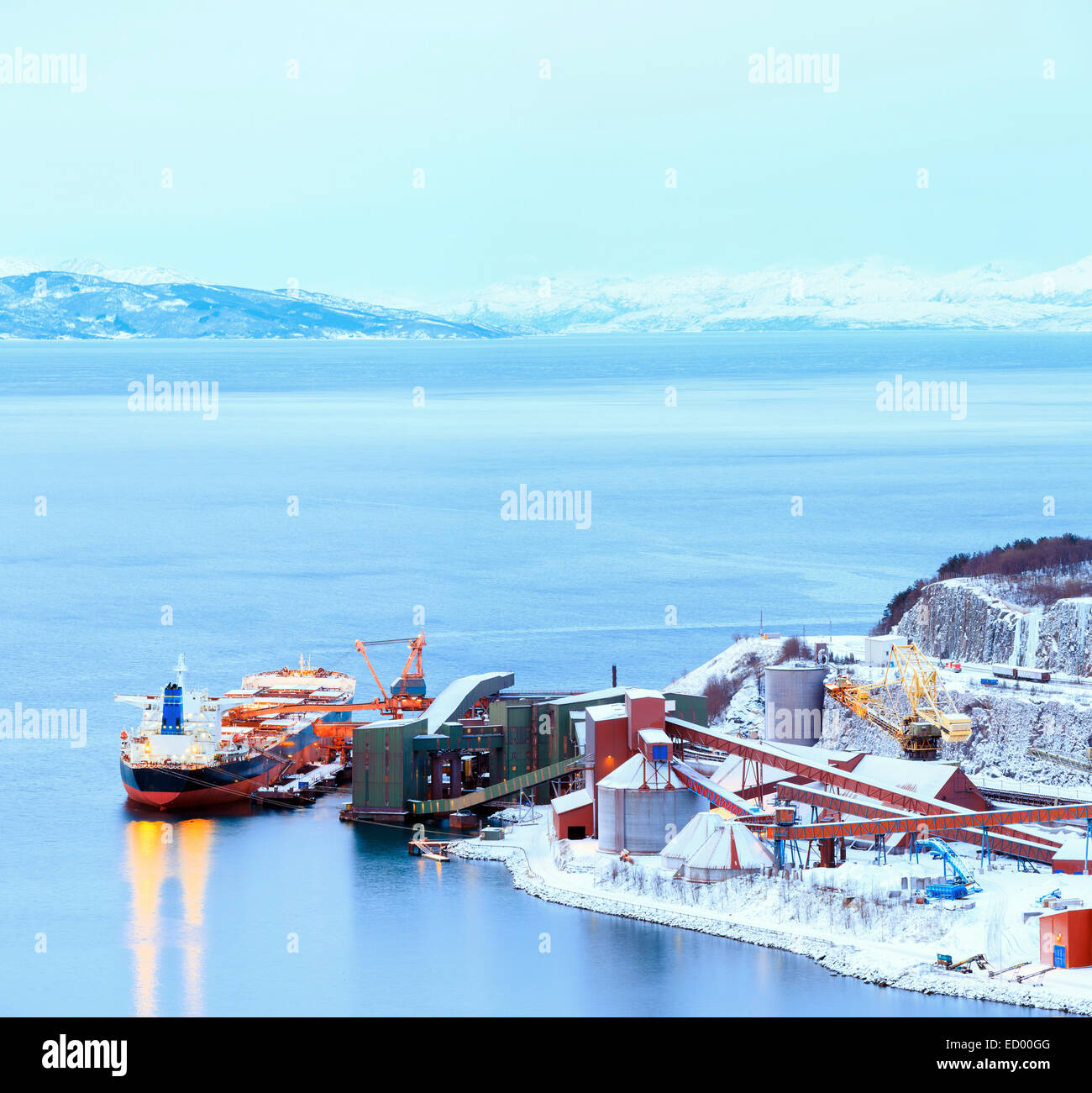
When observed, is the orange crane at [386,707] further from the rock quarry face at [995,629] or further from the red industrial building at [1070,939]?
the red industrial building at [1070,939]

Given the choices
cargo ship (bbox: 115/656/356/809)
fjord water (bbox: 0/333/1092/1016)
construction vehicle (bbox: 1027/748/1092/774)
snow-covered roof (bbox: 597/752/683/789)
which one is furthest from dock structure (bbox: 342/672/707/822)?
construction vehicle (bbox: 1027/748/1092/774)

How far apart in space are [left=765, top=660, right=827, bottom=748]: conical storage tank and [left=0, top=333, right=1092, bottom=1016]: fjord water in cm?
1071

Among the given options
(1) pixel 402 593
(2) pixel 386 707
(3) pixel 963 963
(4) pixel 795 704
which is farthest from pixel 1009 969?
(1) pixel 402 593

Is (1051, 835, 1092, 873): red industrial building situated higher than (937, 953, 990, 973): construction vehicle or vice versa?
(1051, 835, 1092, 873): red industrial building

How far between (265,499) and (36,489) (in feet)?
50.2

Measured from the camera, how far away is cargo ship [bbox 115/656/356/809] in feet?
142

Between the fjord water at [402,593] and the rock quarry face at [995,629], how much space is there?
9.72 m

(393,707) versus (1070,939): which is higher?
(393,707)

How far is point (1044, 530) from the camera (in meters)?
87.5

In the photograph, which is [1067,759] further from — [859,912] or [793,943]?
[793,943]

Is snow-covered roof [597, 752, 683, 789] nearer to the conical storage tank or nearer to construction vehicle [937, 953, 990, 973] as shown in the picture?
construction vehicle [937, 953, 990, 973]

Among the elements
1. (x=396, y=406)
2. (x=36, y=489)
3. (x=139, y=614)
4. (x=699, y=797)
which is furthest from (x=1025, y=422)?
(x=699, y=797)

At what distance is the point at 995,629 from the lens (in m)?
50.8

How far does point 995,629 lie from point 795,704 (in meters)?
7.51
